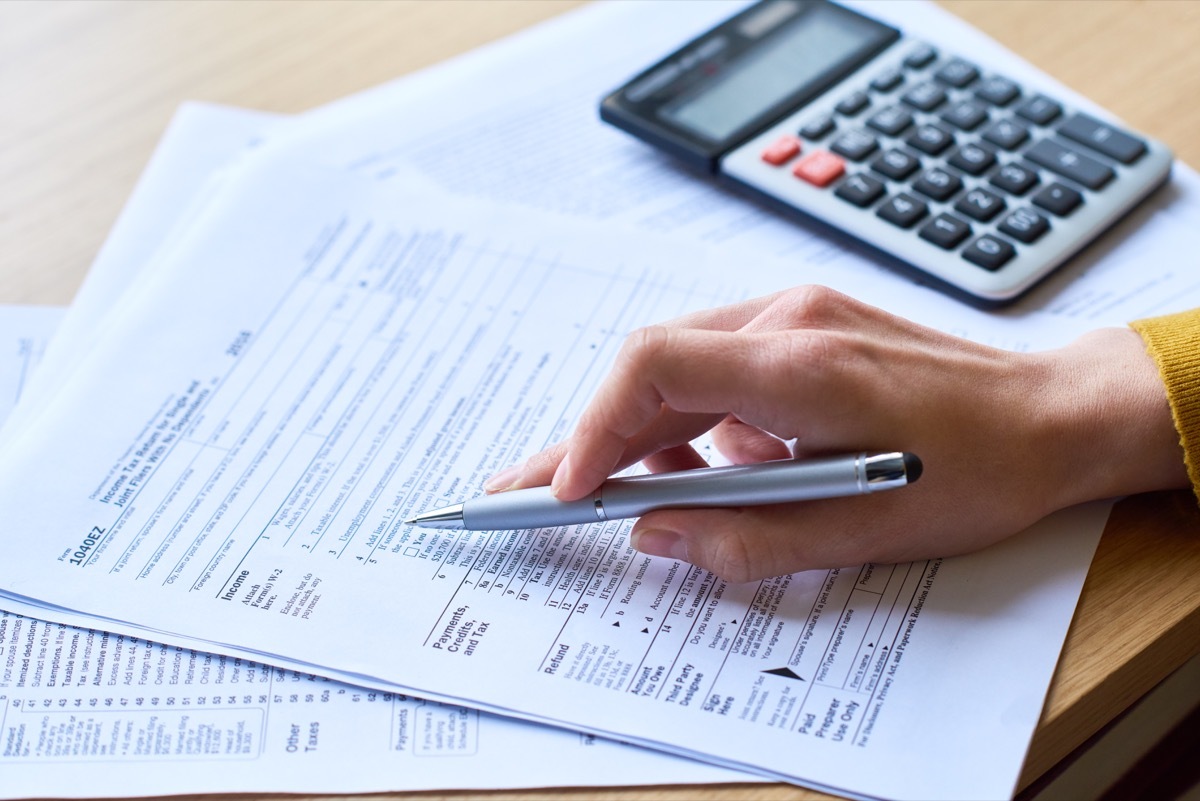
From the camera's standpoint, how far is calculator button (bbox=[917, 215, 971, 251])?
0.65 m

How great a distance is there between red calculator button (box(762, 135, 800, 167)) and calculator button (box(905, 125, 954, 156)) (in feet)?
0.22

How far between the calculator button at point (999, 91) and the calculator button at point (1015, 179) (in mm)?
69

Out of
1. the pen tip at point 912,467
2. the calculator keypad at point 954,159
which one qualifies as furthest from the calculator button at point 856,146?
the pen tip at point 912,467

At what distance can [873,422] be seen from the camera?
48 cm

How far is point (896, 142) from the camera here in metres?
0.71

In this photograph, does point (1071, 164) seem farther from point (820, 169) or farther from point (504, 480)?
point (504, 480)

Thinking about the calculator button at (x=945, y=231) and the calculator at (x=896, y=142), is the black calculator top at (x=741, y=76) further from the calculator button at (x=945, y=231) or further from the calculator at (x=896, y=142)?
the calculator button at (x=945, y=231)

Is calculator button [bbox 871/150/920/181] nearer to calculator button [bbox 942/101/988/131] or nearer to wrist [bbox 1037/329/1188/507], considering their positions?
calculator button [bbox 942/101/988/131]

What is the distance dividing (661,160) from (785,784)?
1.51 feet

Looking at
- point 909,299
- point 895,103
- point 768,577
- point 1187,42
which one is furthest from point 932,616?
point 1187,42

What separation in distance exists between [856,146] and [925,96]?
7 cm

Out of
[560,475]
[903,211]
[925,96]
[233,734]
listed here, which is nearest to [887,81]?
[925,96]

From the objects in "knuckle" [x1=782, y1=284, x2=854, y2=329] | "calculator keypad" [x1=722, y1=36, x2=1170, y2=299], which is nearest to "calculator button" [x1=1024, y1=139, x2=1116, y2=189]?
"calculator keypad" [x1=722, y1=36, x2=1170, y2=299]

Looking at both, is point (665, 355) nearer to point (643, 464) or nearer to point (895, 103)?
point (643, 464)
